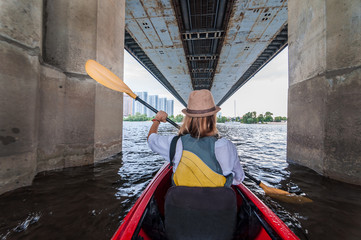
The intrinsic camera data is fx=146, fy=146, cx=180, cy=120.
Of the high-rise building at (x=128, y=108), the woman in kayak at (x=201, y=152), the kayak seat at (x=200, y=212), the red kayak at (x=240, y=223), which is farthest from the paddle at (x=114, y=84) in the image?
the high-rise building at (x=128, y=108)

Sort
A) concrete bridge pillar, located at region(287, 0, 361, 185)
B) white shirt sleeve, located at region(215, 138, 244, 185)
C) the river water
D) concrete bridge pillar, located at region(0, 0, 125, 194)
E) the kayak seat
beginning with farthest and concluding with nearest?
concrete bridge pillar, located at region(287, 0, 361, 185)
concrete bridge pillar, located at region(0, 0, 125, 194)
the river water
white shirt sleeve, located at region(215, 138, 244, 185)
the kayak seat

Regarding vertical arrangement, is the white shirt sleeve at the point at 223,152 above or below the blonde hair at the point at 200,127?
below

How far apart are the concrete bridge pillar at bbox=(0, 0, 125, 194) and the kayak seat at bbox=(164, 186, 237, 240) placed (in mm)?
3223

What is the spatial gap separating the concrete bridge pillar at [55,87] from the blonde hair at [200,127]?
321cm

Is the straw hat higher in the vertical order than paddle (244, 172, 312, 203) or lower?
higher

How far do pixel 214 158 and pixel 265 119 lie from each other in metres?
72.6

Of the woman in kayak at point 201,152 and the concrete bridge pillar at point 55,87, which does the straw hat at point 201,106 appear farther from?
the concrete bridge pillar at point 55,87

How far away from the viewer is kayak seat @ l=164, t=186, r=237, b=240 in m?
1.14

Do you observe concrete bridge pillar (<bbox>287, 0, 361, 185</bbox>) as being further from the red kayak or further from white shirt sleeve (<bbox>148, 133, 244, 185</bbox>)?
white shirt sleeve (<bbox>148, 133, 244, 185</bbox>)

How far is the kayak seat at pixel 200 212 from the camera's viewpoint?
114 centimetres

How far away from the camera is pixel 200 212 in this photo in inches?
45.3

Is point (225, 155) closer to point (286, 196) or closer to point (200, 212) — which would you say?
point (200, 212)

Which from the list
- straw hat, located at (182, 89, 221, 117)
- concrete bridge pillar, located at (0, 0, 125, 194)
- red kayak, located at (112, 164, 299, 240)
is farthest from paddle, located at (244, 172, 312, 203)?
concrete bridge pillar, located at (0, 0, 125, 194)

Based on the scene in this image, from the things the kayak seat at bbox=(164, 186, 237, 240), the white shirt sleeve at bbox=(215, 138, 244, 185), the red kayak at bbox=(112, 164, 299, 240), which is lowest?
the red kayak at bbox=(112, 164, 299, 240)
